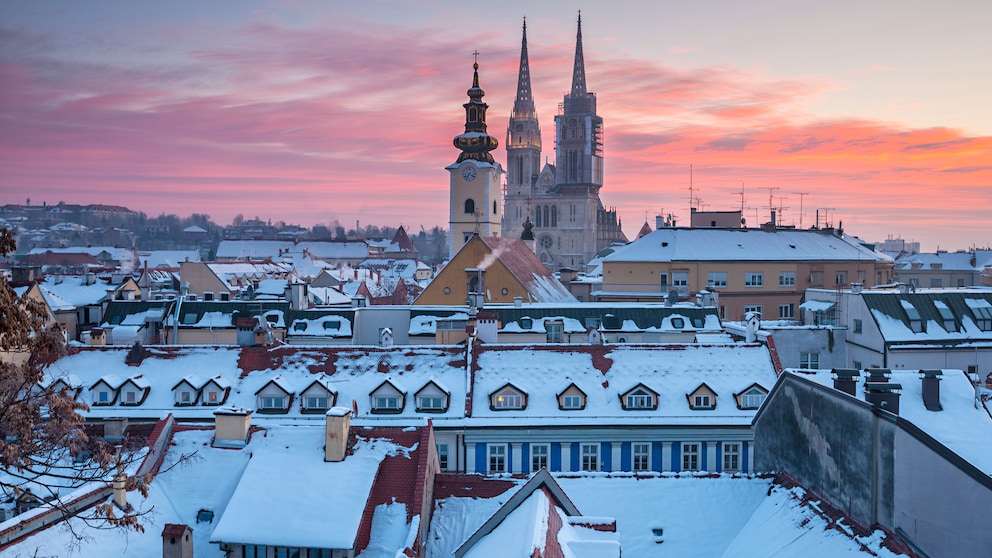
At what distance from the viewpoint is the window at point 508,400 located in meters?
34.4

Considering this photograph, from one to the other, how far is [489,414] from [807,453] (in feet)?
47.3

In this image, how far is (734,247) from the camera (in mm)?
70375

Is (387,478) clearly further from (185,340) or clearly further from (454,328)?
(185,340)

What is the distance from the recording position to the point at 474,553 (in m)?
19.4

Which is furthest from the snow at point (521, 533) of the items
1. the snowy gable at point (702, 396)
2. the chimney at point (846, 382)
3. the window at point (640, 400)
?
the snowy gable at point (702, 396)

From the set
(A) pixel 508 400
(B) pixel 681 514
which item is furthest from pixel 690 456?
(B) pixel 681 514

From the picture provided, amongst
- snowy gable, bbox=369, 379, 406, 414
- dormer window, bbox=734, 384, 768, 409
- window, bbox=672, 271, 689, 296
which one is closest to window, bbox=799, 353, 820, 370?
dormer window, bbox=734, 384, 768, 409

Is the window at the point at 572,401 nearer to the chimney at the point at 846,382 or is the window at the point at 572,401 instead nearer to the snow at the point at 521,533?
the snow at the point at 521,533

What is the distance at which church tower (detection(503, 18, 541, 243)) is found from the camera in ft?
617

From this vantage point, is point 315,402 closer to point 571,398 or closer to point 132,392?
point 132,392

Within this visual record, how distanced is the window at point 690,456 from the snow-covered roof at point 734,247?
35910 millimetres

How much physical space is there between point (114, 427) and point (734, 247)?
163ft

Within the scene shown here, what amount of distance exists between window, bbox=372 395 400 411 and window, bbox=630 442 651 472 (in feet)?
29.7

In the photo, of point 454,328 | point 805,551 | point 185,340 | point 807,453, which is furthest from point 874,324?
point 185,340
